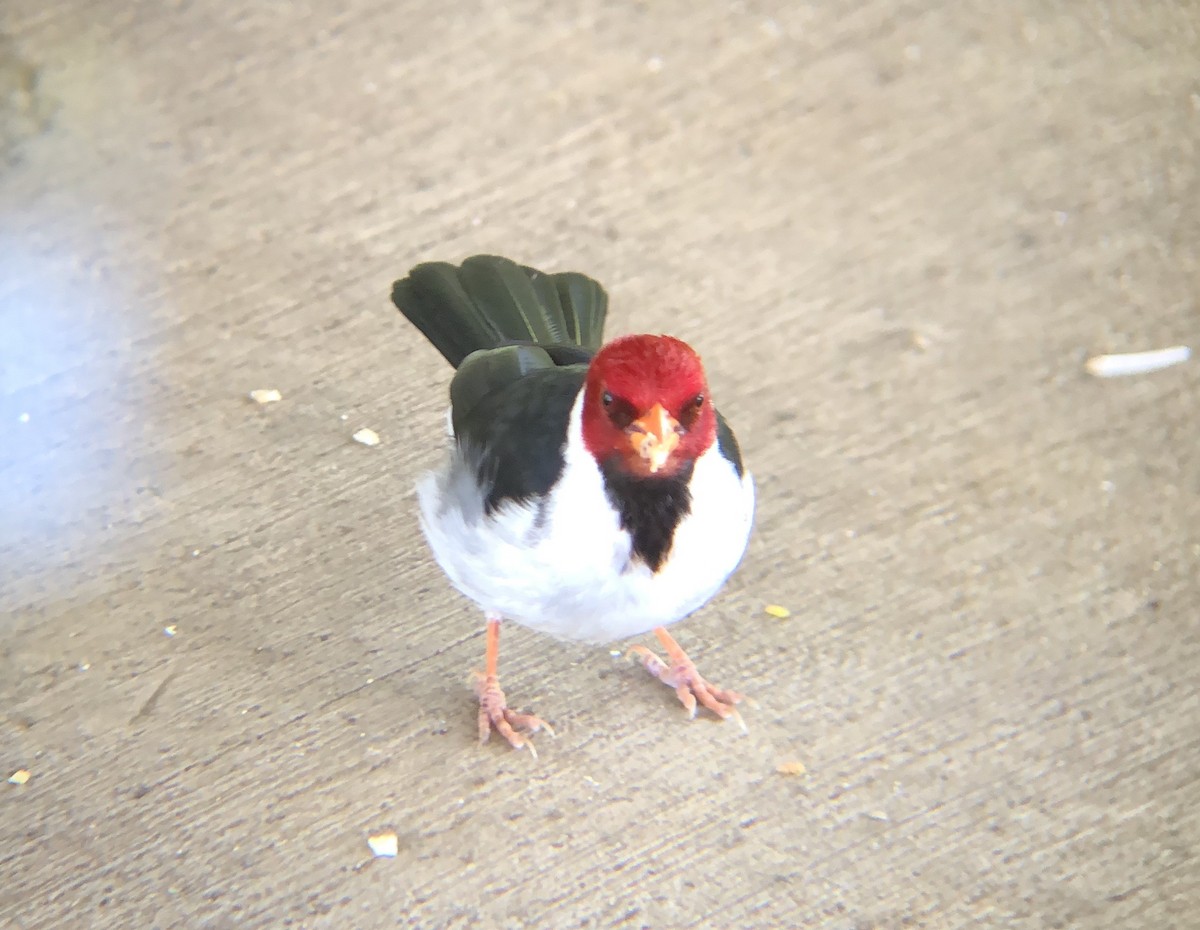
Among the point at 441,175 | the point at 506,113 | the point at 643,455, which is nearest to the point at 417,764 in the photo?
the point at 643,455

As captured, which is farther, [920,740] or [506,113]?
[506,113]

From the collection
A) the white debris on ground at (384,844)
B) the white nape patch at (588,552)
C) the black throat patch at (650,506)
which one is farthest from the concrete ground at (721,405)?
the black throat patch at (650,506)

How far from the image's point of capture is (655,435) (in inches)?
68.3

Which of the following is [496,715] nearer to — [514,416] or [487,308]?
[514,416]

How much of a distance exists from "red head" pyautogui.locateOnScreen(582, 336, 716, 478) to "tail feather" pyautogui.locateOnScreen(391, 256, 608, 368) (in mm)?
653

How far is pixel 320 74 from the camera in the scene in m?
3.51

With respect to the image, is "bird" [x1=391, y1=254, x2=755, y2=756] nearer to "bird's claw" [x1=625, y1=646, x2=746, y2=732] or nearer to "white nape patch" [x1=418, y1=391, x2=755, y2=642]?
"white nape patch" [x1=418, y1=391, x2=755, y2=642]

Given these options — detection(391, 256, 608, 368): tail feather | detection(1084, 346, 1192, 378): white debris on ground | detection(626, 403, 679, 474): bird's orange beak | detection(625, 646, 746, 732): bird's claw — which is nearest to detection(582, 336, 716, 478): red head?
detection(626, 403, 679, 474): bird's orange beak

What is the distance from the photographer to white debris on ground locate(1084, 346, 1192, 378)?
3.01 m

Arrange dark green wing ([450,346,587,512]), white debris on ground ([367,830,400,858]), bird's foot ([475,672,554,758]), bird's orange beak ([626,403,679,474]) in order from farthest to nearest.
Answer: bird's foot ([475,672,554,758])
white debris on ground ([367,830,400,858])
dark green wing ([450,346,587,512])
bird's orange beak ([626,403,679,474])

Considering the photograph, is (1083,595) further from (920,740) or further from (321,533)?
(321,533)

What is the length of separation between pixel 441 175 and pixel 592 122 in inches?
18.9

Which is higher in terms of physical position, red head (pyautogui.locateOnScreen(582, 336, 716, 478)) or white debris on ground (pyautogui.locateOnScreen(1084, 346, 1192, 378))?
red head (pyautogui.locateOnScreen(582, 336, 716, 478))

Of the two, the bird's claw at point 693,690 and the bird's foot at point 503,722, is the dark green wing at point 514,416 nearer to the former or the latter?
the bird's foot at point 503,722
